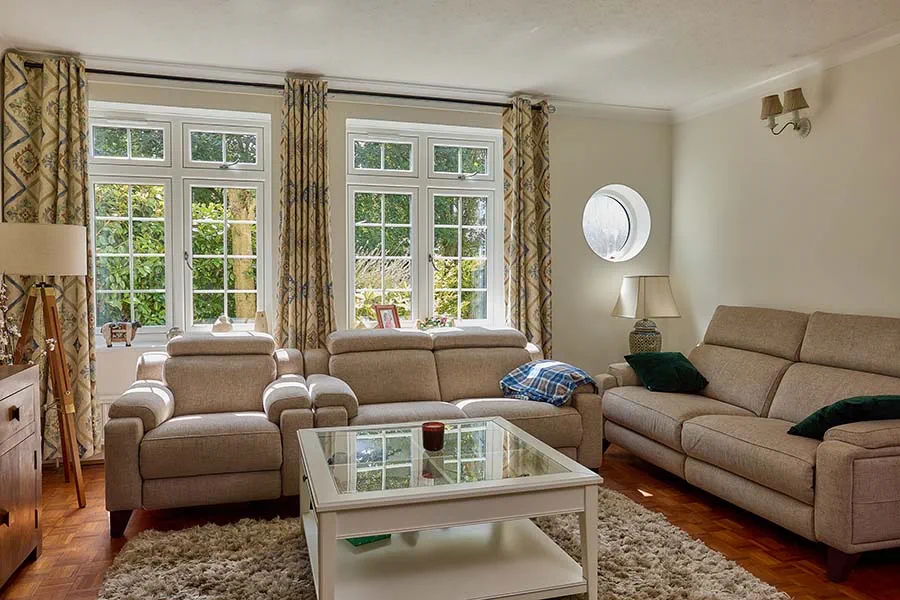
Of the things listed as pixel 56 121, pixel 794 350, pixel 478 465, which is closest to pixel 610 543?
pixel 478 465

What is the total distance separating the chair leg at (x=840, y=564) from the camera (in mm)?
2697

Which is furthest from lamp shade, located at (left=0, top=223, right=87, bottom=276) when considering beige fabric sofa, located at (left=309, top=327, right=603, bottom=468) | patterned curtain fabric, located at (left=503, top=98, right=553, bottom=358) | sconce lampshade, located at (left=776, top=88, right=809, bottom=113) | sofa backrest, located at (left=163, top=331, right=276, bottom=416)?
sconce lampshade, located at (left=776, top=88, right=809, bottom=113)

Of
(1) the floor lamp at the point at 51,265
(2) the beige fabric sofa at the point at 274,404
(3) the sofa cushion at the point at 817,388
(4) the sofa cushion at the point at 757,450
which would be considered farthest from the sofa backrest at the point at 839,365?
(1) the floor lamp at the point at 51,265

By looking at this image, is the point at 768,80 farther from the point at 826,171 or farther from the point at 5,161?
the point at 5,161

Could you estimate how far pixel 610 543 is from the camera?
300cm

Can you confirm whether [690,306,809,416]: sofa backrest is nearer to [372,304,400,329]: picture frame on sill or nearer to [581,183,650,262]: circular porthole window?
[581,183,650,262]: circular porthole window

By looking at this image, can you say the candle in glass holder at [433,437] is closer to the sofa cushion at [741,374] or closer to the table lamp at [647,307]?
the sofa cushion at [741,374]

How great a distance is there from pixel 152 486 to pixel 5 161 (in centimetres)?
226

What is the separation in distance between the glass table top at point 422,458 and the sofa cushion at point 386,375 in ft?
3.06

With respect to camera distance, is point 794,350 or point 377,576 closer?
point 377,576

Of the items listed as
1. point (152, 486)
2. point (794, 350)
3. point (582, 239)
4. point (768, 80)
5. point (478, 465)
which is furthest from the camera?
point (582, 239)

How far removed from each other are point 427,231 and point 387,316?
29.7 inches

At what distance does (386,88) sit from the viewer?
4.72 meters

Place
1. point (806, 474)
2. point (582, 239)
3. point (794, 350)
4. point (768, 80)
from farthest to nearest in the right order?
point (582, 239)
point (768, 80)
point (794, 350)
point (806, 474)
